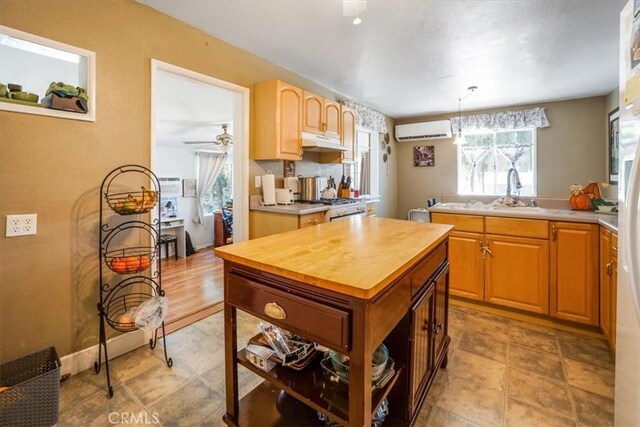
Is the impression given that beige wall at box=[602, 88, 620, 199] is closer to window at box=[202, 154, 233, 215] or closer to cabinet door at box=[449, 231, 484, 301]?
cabinet door at box=[449, 231, 484, 301]

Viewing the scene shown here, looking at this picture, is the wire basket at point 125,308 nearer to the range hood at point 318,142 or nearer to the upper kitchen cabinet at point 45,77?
the upper kitchen cabinet at point 45,77

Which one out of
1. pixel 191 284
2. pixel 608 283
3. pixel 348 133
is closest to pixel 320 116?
pixel 348 133

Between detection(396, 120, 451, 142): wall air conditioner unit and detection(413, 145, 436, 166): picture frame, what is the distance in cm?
18

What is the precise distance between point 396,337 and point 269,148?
6.73 feet

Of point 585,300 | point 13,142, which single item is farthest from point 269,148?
point 585,300

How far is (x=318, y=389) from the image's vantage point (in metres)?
1.08

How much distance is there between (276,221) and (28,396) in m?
1.83

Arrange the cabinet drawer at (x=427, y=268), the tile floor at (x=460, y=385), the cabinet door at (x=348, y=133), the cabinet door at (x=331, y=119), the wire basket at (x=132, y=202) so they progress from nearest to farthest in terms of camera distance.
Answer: the cabinet drawer at (x=427, y=268) < the tile floor at (x=460, y=385) < the wire basket at (x=132, y=202) < the cabinet door at (x=331, y=119) < the cabinet door at (x=348, y=133)

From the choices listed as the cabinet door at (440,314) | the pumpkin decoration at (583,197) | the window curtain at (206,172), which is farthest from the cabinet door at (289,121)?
the window curtain at (206,172)

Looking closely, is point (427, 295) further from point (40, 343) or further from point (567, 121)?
point (567, 121)

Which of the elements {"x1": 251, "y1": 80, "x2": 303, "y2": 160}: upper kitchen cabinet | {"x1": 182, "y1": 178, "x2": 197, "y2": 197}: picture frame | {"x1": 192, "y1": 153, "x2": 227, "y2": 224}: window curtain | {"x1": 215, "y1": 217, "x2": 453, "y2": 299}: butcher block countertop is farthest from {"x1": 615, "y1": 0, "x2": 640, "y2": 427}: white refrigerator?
{"x1": 182, "y1": 178, "x2": 197, "y2": 197}: picture frame

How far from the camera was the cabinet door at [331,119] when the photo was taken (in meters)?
3.28

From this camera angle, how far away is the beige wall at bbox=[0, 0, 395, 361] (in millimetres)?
1534

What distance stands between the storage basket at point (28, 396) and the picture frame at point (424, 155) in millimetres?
5122
